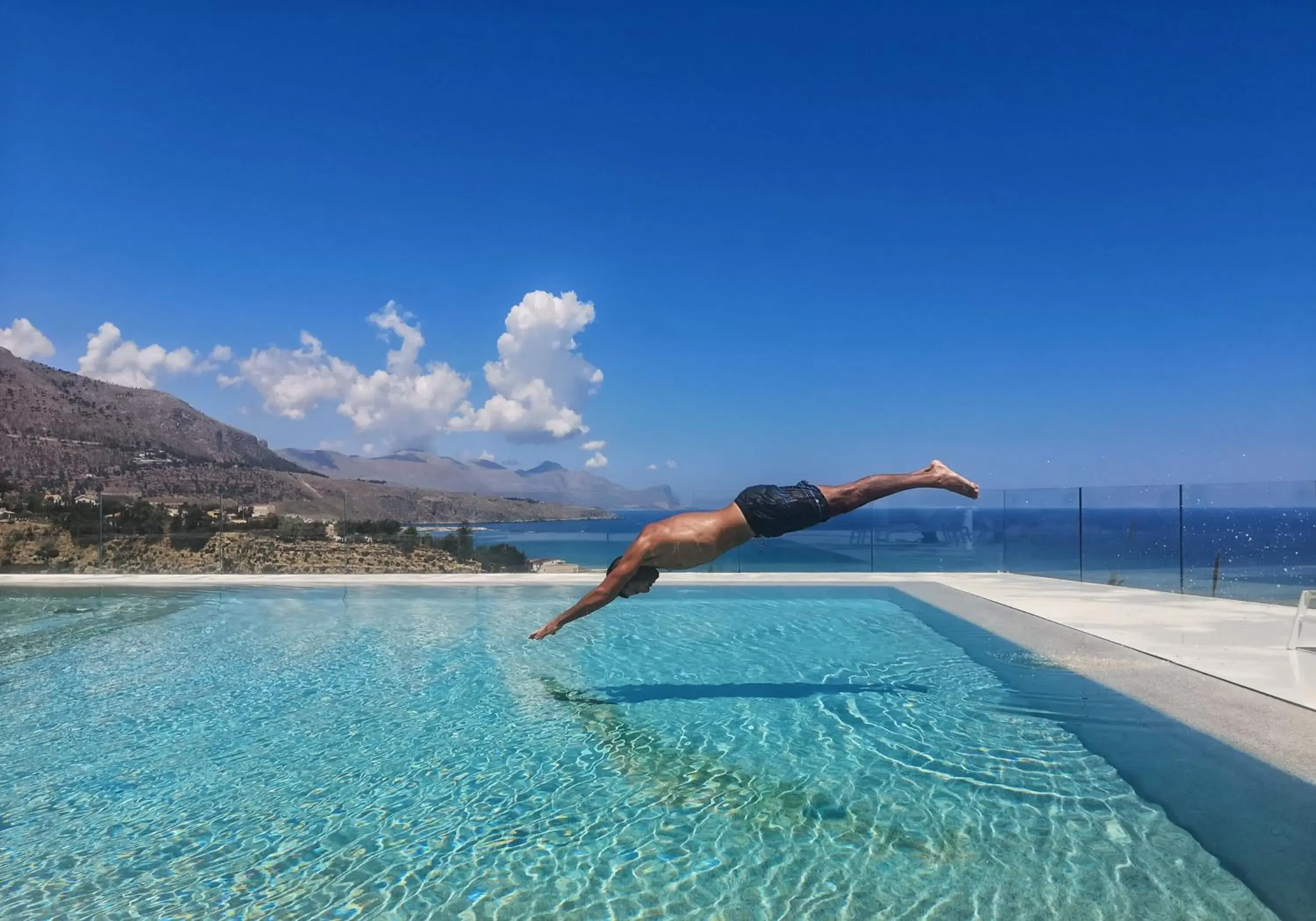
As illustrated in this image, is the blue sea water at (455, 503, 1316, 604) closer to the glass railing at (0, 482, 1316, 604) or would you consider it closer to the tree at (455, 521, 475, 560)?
the glass railing at (0, 482, 1316, 604)

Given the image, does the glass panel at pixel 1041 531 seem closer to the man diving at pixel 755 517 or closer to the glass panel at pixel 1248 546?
the glass panel at pixel 1248 546

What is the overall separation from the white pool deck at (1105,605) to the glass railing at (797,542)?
149 centimetres

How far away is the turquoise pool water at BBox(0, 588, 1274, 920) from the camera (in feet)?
10.5

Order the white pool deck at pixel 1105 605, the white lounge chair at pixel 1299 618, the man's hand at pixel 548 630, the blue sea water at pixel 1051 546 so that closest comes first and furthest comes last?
the man's hand at pixel 548 630 → the white pool deck at pixel 1105 605 → the white lounge chair at pixel 1299 618 → the blue sea water at pixel 1051 546

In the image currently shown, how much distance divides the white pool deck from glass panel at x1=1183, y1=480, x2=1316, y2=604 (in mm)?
846

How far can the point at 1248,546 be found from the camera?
17688 mm

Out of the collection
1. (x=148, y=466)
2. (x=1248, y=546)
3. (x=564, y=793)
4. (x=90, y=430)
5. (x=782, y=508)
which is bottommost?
(x=564, y=793)

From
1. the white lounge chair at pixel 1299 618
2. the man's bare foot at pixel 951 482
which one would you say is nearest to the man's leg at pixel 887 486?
the man's bare foot at pixel 951 482

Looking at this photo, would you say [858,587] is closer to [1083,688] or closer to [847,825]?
[1083,688]

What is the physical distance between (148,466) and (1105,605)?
157ft

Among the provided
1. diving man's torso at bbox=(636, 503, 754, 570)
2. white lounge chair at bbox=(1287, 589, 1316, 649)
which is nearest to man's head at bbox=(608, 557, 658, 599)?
diving man's torso at bbox=(636, 503, 754, 570)

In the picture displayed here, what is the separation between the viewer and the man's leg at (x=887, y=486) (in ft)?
18.5

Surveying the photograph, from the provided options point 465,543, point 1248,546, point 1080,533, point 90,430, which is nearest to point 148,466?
point 90,430

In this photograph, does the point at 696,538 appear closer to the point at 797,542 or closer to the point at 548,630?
the point at 548,630
